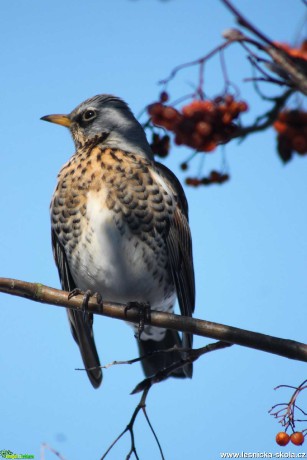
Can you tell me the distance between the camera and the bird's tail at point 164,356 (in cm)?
428

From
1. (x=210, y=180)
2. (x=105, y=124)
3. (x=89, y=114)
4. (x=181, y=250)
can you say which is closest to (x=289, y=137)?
(x=210, y=180)

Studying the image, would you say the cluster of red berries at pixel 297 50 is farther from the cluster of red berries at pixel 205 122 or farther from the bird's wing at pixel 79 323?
the bird's wing at pixel 79 323

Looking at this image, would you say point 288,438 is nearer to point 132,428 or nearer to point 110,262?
point 132,428

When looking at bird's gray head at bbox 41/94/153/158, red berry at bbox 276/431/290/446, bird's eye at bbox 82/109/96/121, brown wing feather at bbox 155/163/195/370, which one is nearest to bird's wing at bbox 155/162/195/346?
brown wing feather at bbox 155/163/195/370

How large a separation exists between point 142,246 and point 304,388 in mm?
1718

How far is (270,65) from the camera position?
4.67ft

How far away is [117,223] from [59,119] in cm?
103

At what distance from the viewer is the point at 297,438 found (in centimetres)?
292

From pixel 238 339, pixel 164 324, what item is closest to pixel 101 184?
pixel 164 324

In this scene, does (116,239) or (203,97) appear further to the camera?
(116,239)

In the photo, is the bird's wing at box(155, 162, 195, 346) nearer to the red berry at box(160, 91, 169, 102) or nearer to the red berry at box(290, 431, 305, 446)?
the red berry at box(290, 431, 305, 446)

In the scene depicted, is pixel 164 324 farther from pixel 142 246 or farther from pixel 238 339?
pixel 142 246

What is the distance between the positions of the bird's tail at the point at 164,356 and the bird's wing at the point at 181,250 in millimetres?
180

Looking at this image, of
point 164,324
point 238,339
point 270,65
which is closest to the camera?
point 270,65
